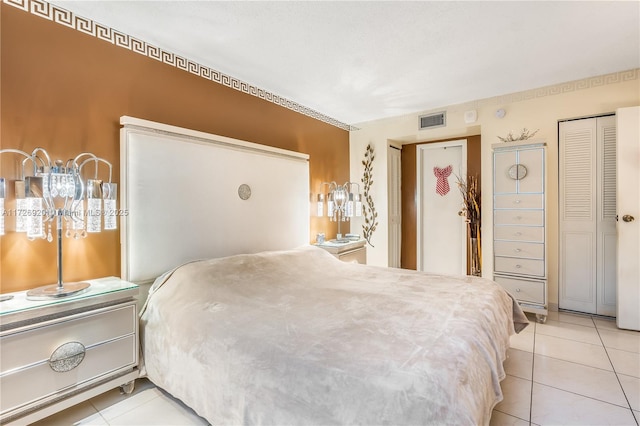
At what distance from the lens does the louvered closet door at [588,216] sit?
10.4ft

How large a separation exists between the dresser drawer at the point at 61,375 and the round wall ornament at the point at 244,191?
1418 mm

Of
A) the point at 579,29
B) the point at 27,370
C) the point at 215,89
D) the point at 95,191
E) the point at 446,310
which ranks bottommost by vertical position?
the point at 27,370

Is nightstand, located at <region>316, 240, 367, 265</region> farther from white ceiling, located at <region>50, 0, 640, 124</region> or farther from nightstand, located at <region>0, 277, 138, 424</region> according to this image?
nightstand, located at <region>0, 277, 138, 424</region>

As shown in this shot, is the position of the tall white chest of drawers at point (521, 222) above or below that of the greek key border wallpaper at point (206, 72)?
below

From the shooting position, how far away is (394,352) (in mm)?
1217

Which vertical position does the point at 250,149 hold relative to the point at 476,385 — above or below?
above

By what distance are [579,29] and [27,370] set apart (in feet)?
13.5


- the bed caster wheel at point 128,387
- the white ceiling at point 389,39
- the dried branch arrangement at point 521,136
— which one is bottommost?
the bed caster wheel at point 128,387

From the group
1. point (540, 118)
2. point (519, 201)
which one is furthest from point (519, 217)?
point (540, 118)

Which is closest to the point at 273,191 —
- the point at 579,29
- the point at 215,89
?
the point at 215,89

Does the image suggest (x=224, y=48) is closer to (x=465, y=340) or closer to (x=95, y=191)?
(x=95, y=191)

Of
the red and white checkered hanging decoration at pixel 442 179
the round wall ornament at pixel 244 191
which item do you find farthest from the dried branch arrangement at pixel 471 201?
the round wall ornament at pixel 244 191

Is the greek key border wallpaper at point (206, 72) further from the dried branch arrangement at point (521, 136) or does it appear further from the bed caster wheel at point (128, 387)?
the bed caster wheel at point (128, 387)

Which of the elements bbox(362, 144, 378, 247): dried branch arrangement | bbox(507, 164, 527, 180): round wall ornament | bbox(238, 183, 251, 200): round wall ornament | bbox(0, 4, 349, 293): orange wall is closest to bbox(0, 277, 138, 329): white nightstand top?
bbox(0, 4, 349, 293): orange wall
